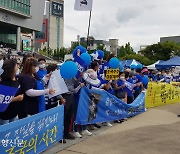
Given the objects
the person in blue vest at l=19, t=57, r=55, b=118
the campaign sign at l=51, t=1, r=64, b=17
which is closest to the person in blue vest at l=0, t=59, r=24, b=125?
the person in blue vest at l=19, t=57, r=55, b=118

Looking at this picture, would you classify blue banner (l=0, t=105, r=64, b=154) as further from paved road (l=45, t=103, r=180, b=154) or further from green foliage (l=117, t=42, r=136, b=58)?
green foliage (l=117, t=42, r=136, b=58)

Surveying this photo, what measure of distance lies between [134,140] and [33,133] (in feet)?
9.03

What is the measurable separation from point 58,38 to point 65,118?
452 ft

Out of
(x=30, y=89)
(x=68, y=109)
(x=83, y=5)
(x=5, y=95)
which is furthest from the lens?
(x=83, y=5)

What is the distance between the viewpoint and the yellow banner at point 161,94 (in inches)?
493

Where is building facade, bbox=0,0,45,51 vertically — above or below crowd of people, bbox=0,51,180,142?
above

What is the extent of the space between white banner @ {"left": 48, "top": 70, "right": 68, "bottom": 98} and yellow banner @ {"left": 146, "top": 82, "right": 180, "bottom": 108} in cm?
725

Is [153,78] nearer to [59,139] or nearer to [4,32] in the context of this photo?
[59,139]

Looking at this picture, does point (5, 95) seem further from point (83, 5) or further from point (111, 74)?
point (83, 5)

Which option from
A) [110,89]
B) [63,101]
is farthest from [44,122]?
[110,89]

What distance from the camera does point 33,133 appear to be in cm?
474

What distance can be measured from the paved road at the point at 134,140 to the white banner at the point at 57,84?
1.08m

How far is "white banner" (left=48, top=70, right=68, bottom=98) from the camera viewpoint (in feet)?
18.0

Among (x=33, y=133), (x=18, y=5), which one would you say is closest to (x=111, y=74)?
(x=33, y=133)
